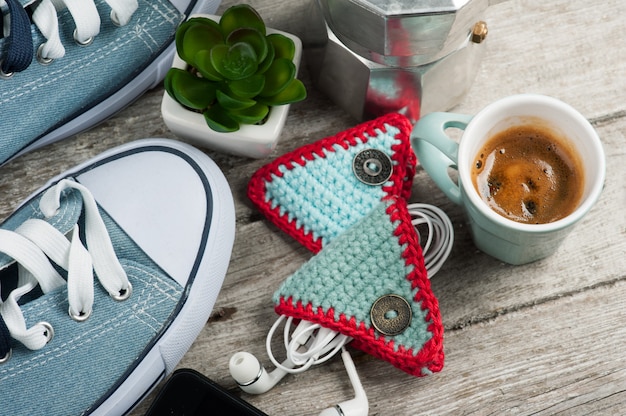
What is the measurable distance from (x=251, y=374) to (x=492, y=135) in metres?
0.30

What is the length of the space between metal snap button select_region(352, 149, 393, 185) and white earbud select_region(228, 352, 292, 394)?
0.61 ft

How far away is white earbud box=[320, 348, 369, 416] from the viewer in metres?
0.70

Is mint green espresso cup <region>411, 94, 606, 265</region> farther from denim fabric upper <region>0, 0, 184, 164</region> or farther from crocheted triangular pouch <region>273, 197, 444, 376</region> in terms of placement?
denim fabric upper <region>0, 0, 184, 164</region>

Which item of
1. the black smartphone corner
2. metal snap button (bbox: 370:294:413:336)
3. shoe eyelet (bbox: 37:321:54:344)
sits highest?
shoe eyelet (bbox: 37:321:54:344)

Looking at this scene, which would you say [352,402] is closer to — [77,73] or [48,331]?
[48,331]

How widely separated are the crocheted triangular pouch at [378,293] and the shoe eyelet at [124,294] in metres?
0.13

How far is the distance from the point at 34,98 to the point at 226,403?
34 centimetres

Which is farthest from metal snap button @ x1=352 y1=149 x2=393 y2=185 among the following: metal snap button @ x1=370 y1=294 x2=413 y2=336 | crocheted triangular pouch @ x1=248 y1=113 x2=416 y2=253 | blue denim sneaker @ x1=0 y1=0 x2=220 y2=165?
blue denim sneaker @ x1=0 y1=0 x2=220 y2=165

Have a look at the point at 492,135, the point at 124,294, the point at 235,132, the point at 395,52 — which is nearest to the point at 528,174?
the point at 492,135

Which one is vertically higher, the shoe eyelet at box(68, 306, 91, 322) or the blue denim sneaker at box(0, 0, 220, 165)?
the blue denim sneaker at box(0, 0, 220, 165)

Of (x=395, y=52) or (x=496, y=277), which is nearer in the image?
(x=395, y=52)

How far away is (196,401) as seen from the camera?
2.32 ft

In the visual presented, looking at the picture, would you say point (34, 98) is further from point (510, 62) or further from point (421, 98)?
point (510, 62)

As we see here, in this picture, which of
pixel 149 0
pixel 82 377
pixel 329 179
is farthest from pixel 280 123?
pixel 82 377
